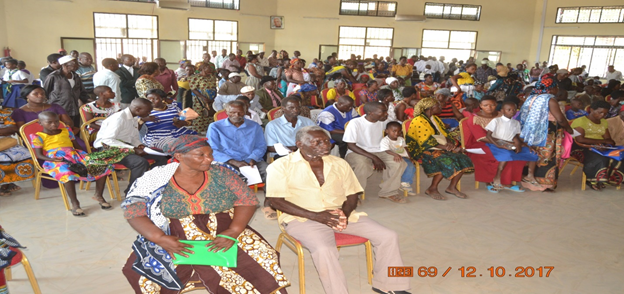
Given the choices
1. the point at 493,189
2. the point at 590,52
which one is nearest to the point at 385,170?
the point at 493,189

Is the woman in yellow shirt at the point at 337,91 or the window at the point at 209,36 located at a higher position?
the window at the point at 209,36

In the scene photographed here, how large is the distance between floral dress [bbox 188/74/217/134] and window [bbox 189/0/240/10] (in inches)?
404

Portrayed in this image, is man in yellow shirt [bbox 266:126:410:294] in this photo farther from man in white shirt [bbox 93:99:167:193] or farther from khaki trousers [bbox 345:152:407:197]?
man in white shirt [bbox 93:99:167:193]

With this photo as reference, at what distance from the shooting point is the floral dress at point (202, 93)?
7297 millimetres

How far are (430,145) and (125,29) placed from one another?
13523mm

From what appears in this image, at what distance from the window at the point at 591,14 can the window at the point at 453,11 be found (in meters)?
3.58

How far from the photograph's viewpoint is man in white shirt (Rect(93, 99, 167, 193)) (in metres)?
4.36

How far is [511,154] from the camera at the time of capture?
543cm

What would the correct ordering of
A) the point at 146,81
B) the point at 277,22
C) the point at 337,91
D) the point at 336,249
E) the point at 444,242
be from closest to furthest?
the point at 336,249 → the point at 444,242 → the point at 146,81 → the point at 337,91 → the point at 277,22

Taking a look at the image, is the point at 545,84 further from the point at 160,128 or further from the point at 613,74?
the point at 613,74

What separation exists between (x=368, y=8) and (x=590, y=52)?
9.71 metres

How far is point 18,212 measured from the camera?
13.8ft

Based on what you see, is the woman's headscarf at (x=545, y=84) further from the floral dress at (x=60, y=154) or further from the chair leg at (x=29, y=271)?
the chair leg at (x=29, y=271)

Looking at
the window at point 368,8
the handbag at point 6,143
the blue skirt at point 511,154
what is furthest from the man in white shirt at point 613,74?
the handbag at point 6,143
